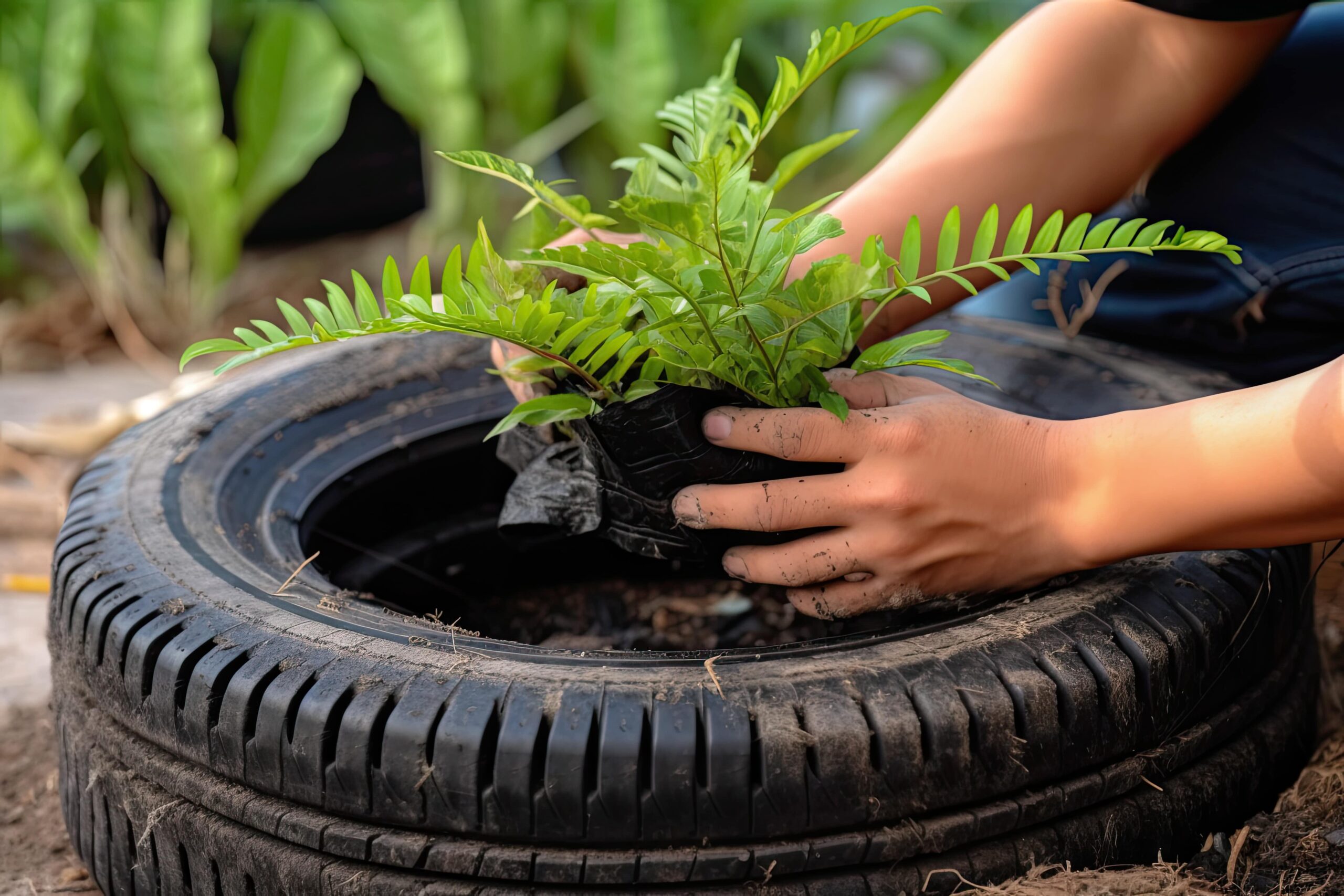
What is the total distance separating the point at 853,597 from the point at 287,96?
2681mm

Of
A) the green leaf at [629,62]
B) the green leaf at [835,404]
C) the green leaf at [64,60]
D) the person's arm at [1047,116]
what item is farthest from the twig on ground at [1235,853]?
the green leaf at [64,60]

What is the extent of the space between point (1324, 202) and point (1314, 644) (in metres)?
0.57

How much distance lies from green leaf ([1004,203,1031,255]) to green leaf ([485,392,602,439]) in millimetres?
403

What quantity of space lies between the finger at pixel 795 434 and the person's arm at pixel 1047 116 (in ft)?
1.29

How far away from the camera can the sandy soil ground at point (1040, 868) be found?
92cm

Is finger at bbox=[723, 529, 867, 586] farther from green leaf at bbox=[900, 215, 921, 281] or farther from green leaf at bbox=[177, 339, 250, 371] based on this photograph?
green leaf at bbox=[177, 339, 250, 371]

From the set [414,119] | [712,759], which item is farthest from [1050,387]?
[414,119]

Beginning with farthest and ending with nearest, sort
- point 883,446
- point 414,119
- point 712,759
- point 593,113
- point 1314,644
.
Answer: point 593,113
point 414,119
point 1314,644
point 883,446
point 712,759

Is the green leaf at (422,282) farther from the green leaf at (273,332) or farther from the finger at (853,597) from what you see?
the finger at (853,597)

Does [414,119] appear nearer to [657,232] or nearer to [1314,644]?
[657,232]

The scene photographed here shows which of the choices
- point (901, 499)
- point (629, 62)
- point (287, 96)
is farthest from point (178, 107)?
point (901, 499)

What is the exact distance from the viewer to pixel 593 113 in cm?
370

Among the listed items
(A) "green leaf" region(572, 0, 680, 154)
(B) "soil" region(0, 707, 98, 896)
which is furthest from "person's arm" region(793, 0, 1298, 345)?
(A) "green leaf" region(572, 0, 680, 154)

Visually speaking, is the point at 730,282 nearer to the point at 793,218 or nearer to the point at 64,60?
the point at 793,218
